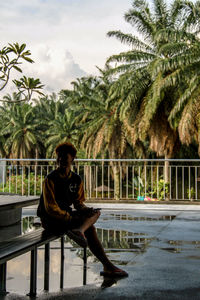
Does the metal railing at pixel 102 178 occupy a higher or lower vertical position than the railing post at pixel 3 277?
higher

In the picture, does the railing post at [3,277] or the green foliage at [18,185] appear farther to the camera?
the green foliage at [18,185]

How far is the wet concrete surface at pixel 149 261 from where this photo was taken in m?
3.43

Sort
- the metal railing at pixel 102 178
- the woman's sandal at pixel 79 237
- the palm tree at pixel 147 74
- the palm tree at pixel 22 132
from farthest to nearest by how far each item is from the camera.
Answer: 1. the palm tree at pixel 22 132
2. the palm tree at pixel 147 74
3. the metal railing at pixel 102 178
4. the woman's sandal at pixel 79 237

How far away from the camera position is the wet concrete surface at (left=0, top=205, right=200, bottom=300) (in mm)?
3434

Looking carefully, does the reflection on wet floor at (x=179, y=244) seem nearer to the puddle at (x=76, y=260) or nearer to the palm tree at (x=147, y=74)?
the puddle at (x=76, y=260)

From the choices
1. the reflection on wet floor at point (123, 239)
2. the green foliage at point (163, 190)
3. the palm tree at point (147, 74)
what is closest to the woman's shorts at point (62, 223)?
the reflection on wet floor at point (123, 239)

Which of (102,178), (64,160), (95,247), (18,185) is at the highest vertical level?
(64,160)

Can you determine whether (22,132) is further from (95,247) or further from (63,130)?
(95,247)

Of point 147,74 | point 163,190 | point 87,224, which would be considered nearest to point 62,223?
point 87,224

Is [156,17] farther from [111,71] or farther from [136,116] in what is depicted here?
[136,116]

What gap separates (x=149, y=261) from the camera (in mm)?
4676

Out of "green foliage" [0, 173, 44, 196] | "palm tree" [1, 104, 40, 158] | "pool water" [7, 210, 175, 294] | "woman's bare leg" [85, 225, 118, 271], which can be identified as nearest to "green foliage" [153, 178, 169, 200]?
"green foliage" [0, 173, 44, 196]

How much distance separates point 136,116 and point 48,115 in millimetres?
30165

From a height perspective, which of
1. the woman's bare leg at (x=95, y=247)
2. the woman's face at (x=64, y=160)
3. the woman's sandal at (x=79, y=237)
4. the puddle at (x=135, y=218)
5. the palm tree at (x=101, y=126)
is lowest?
the puddle at (x=135, y=218)
